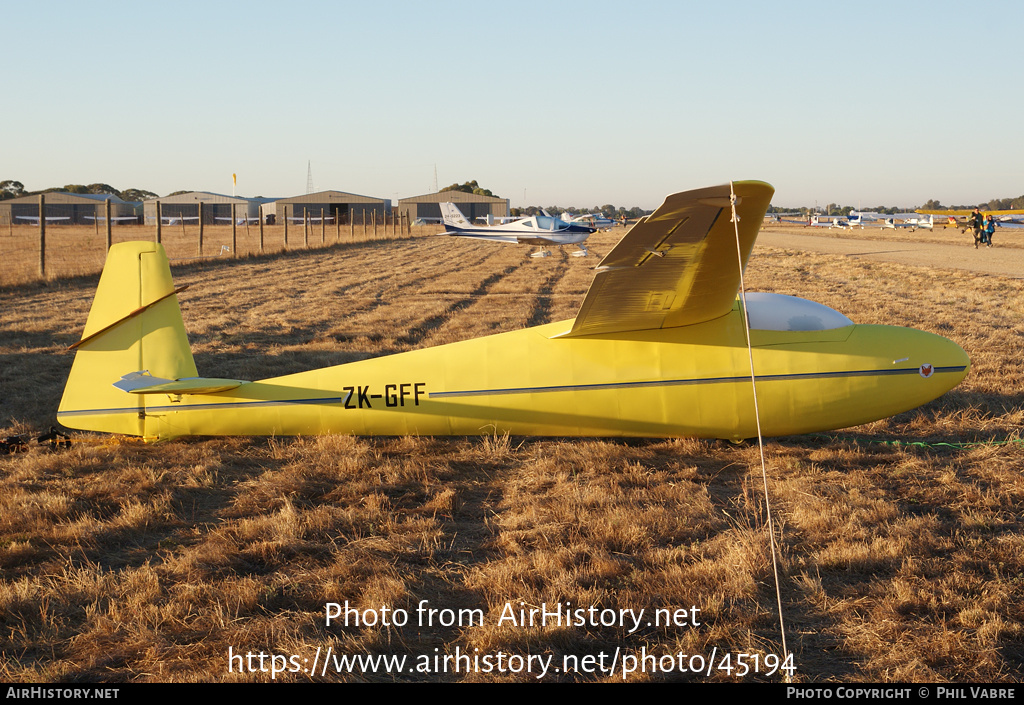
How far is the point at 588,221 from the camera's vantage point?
78.1 meters

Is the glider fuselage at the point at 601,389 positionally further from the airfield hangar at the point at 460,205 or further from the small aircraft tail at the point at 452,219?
the airfield hangar at the point at 460,205

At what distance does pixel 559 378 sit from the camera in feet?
22.7

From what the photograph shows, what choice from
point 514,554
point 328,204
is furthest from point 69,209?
point 514,554

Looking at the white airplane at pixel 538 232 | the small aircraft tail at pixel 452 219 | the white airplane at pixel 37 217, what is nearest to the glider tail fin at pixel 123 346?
the white airplane at pixel 538 232

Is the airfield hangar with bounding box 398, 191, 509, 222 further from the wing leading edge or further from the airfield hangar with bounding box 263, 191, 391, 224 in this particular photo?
the wing leading edge

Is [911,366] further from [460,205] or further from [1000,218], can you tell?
[460,205]

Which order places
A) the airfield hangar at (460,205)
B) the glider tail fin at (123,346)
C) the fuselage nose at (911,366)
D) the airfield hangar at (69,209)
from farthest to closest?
1. the airfield hangar at (460,205)
2. the airfield hangar at (69,209)
3. the fuselage nose at (911,366)
4. the glider tail fin at (123,346)

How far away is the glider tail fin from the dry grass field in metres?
0.38

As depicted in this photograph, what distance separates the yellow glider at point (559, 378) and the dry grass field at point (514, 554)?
273 millimetres

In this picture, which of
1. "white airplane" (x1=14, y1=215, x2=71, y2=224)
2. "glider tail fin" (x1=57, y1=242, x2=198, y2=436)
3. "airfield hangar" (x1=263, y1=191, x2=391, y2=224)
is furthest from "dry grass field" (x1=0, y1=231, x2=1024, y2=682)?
"white airplane" (x1=14, y1=215, x2=71, y2=224)

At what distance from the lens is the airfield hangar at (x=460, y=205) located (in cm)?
13725

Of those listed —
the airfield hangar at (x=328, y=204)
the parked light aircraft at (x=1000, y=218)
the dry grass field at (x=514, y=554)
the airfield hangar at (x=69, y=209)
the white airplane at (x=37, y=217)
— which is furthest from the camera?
the airfield hangar at (x=328, y=204)

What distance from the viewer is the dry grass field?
Result: 361 centimetres
